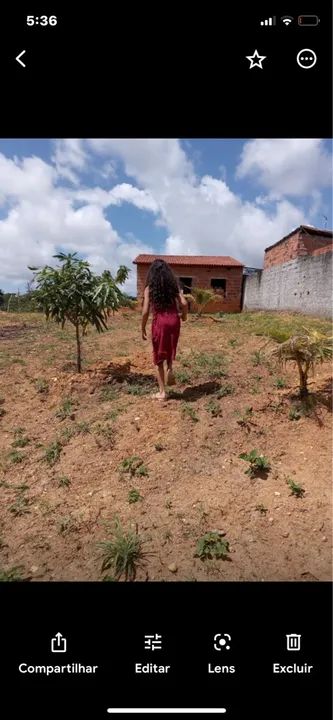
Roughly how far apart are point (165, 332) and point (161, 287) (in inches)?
Result: 18.7

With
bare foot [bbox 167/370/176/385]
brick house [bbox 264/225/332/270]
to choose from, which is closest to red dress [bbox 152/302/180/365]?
bare foot [bbox 167/370/176/385]

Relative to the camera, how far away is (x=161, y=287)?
3.71 m

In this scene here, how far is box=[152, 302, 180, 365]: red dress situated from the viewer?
3.67 m

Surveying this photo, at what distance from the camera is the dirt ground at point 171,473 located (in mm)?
1910

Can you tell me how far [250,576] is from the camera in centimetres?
174

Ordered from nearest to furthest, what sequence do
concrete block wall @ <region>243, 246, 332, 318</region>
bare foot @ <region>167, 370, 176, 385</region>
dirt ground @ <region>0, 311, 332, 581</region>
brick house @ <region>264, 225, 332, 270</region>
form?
1. dirt ground @ <region>0, 311, 332, 581</region>
2. bare foot @ <region>167, 370, 176, 385</region>
3. concrete block wall @ <region>243, 246, 332, 318</region>
4. brick house @ <region>264, 225, 332, 270</region>
